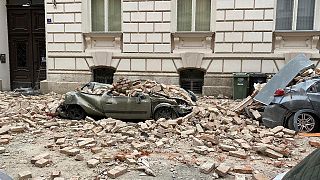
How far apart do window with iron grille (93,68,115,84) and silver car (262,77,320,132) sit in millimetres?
6861

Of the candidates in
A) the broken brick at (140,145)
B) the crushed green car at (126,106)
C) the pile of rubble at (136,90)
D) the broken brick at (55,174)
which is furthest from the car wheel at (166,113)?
the broken brick at (55,174)

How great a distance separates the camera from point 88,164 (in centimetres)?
469

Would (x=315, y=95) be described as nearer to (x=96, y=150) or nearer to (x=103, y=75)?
(x=96, y=150)

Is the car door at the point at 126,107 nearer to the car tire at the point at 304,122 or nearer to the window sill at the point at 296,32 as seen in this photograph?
the car tire at the point at 304,122

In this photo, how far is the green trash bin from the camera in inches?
411

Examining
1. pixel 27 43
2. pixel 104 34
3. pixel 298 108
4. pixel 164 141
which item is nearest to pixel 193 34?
pixel 104 34

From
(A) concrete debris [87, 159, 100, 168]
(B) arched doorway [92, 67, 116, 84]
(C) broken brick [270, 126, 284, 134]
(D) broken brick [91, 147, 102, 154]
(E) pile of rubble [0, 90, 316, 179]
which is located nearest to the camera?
(A) concrete debris [87, 159, 100, 168]

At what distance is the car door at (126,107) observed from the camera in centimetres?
755

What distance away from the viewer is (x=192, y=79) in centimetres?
1171

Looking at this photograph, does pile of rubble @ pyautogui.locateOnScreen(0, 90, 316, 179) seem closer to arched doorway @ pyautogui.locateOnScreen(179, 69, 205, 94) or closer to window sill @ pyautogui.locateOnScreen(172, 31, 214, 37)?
arched doorway @ pyautogui.locateOnScreen(179, 69, 205, 94)

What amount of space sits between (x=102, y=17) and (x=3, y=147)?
→ 7567 mm

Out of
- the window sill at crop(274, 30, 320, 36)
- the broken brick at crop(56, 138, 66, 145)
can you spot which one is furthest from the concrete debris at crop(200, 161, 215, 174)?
the window sill at crop(274, 30, 320, 36)

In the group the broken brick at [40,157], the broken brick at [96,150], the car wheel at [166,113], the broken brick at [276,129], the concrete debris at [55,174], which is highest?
the car wheel at [166,113]

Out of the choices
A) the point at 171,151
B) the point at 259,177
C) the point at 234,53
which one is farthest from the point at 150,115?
the point at 234,53
